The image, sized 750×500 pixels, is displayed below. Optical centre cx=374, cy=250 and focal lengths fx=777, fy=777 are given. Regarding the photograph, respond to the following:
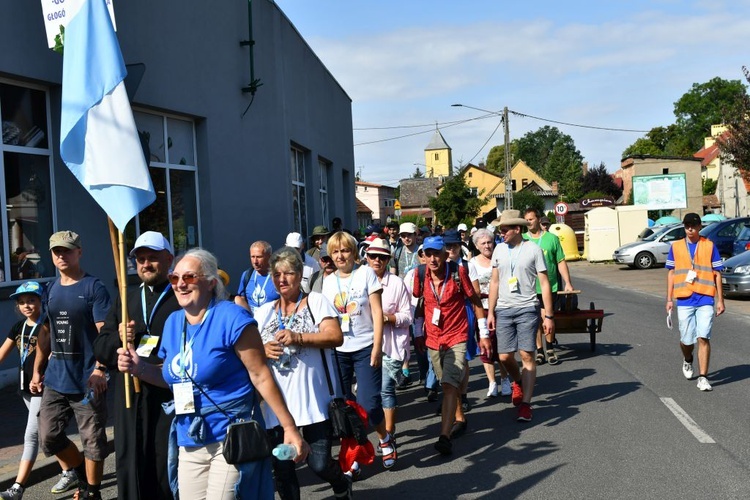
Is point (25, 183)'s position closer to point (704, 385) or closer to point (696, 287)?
point (696, 287)

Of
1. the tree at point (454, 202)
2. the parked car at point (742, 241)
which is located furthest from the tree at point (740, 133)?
the tree at point (454, 202)

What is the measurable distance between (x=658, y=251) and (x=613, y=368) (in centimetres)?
2164

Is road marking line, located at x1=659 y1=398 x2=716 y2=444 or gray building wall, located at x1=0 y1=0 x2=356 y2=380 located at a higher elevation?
gray building wall, located at x1=0 y1=0 x2=356 y2=380

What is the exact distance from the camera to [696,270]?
8859 millimetres

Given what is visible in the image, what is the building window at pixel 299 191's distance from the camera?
62.0ft

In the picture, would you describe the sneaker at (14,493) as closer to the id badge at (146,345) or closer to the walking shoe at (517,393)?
the id badge at (146,345)

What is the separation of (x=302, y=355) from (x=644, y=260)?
1107 inches

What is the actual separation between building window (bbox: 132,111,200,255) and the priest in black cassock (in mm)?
7095

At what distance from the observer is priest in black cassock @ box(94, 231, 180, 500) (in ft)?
13.8

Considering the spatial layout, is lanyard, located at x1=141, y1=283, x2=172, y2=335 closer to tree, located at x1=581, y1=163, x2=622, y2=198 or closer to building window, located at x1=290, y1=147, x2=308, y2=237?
building window, located at x1=290, y1=147, x2=308, y2=237

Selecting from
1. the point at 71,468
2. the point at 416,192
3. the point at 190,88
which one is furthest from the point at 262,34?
the point at 416,192

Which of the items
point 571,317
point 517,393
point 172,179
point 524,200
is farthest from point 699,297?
point 524,200

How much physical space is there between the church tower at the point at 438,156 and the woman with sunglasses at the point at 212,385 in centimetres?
14141

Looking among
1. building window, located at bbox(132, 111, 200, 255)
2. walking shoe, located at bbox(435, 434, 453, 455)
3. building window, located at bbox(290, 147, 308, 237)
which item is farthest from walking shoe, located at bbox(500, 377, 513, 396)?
building window, located at bbox(290, 147, 308, 237)
